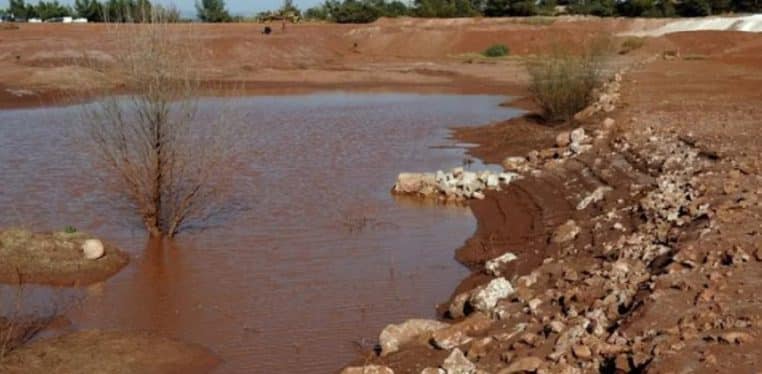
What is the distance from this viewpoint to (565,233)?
12406mm

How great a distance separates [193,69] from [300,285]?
3905 mm

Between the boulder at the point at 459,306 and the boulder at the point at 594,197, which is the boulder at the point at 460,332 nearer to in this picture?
the boulder at the point at 459,306

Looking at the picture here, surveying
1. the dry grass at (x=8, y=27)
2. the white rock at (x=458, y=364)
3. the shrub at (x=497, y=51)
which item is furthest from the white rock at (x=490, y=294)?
the dry grass at (x=8, y=27)

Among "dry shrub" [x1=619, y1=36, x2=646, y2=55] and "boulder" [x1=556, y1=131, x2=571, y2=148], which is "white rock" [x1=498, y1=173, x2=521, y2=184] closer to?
"boulder" [x1=556, y1=131, x2=571, y2=148]

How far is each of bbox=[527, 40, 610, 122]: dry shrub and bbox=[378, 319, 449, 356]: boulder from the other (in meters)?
16.8

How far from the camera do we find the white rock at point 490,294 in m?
9.45

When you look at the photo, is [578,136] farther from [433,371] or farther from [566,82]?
[433,371]

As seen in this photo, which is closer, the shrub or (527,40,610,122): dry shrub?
(527,40,610,122): dry shrub

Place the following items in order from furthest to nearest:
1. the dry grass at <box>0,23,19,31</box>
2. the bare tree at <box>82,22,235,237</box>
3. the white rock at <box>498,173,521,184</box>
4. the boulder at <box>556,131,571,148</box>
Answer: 1. the dry grass at <box>0,23,19,31</box>
2. the boulder at <box>556,131,571,148</box>
3. the white rock at <box>498,173,521,184</box>
4. the bare tree at <box>82,22,235,237</box>

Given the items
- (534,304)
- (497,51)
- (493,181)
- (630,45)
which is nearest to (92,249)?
(534,304)

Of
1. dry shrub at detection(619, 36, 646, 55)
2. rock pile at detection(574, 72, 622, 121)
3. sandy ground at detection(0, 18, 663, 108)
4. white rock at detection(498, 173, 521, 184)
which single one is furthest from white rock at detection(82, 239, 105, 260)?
dry shrub at detection(619, 36, 646, 55)

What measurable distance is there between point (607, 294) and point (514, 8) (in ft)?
241

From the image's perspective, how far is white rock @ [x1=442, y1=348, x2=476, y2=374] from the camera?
299 inches

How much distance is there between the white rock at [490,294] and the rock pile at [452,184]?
7.01m
